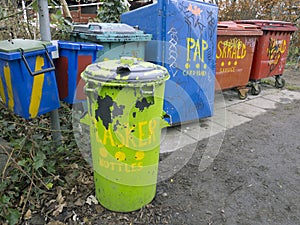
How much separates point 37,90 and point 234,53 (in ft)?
11.7

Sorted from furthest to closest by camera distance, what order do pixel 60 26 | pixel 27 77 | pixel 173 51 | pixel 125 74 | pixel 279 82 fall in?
pixel 279 82
pixel 60 26
pixel 173 51
pixel 27 77
pixel 125 74

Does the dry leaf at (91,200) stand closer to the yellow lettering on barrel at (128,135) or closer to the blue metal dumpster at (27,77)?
the yellow lettering on barrel at (128,135)

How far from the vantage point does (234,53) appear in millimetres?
4562

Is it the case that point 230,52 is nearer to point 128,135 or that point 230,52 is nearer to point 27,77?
point 128,135

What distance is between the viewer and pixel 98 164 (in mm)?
2070

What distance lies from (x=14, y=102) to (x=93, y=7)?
9323 millimetres

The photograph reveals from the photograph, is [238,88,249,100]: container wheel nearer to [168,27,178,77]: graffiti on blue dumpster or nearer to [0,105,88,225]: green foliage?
[168,27,178,77]: graffiti on blue dumpster

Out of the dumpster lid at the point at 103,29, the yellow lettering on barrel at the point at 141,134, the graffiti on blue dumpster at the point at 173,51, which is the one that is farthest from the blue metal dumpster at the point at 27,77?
the graffiti on blue dumpster at the point at 173,51

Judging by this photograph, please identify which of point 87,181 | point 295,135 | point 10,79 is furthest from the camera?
point 295,135

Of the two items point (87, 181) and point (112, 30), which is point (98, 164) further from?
point (112, 30)

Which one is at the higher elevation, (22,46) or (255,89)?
(22,46)

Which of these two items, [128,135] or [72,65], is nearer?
[128,135]

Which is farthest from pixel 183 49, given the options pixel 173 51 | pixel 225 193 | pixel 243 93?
pixel 243 93

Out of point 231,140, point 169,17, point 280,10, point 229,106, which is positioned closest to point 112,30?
point 169,17
